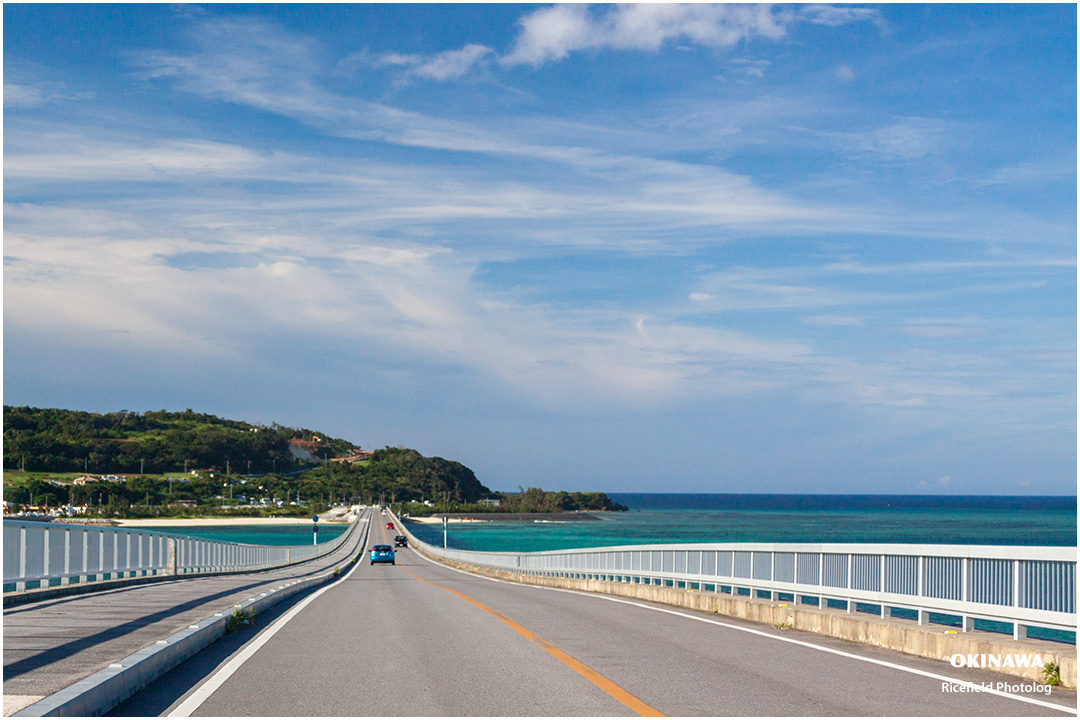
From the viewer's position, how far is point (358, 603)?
22.4 meters

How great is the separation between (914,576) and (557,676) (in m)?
5.80

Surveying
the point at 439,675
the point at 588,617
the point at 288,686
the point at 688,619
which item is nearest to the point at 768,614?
the point at 688,619

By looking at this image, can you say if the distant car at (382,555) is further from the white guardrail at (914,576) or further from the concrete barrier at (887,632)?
the concrete barrier at (887,632)

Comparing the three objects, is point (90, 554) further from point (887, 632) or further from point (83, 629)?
point (887, 632)

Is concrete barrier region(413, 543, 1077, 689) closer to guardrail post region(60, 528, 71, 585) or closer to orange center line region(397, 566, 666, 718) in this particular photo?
orange center line region(397, 566, 666, 718)

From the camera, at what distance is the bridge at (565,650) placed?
854 cm

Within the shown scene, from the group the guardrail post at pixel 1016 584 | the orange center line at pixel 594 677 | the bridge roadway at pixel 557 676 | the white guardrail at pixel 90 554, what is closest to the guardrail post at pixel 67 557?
the white guardrail at pixel 90 554

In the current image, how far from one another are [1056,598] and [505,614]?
10553 mm

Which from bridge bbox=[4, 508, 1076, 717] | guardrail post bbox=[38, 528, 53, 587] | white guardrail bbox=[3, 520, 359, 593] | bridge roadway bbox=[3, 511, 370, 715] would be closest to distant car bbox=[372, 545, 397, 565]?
white guardrail bbox=[3, 520, 359, 593]

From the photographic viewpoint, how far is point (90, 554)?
21.4 meters

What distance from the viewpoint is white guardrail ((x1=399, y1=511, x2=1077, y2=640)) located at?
33.7 ft

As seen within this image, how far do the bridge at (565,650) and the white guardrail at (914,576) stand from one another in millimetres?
30

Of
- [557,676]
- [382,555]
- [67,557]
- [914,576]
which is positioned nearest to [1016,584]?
[914,576]

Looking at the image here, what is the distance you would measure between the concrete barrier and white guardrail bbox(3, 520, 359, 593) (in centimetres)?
1260
